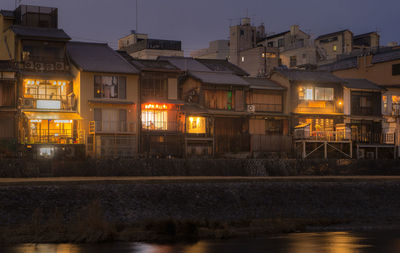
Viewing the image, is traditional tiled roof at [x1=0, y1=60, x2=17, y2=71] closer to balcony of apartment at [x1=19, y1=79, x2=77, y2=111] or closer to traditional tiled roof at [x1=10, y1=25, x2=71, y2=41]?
balcony of apartment at [x1=19, y1=79, x2=77, y2=111]

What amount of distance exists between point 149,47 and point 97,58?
1169 inches

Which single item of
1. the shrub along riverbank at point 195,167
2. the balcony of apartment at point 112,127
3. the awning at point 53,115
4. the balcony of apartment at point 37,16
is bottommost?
the shrub along riverbank at point 195,167

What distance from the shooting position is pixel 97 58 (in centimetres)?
4522

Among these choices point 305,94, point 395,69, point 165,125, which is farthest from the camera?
point 395,69

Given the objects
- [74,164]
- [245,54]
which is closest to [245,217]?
[74,164]

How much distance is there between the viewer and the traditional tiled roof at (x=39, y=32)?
42562mm

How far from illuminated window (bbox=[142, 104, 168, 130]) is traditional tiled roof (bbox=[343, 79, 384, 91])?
722 inches

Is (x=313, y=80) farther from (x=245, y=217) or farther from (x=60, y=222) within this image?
(x=60, y=222)

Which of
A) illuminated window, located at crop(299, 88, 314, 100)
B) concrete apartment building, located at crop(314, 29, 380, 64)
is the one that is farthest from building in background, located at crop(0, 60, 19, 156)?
concrete apartment building, located at crop(314, 29, 380, 64)

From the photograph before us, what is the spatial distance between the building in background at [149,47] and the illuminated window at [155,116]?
29.1 meters

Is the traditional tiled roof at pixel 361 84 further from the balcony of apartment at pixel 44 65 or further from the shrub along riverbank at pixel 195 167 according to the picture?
the balcony of apartment at pixel 44 65

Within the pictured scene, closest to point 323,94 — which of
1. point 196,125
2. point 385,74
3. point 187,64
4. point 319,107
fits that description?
point 319,107

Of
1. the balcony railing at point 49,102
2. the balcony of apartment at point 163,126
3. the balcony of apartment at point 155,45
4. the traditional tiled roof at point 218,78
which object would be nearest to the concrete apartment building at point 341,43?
the balcony of apartment at point 155,45

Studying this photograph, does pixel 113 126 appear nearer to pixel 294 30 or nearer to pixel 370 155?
pixel 370 155
